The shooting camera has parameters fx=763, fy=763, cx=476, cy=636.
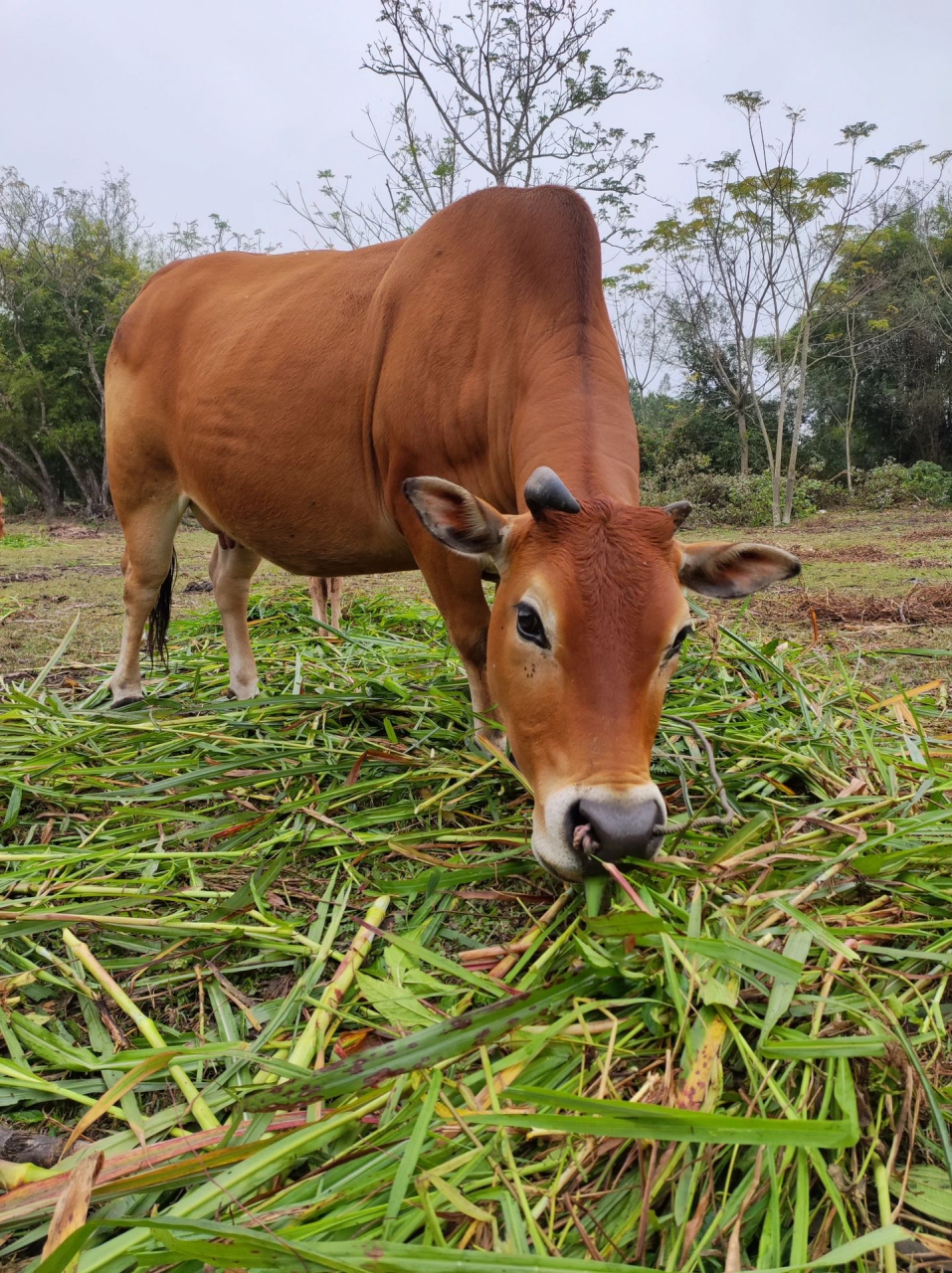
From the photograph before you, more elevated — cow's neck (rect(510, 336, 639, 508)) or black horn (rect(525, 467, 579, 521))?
cow's neck (rect(510, 336, 639, 508))

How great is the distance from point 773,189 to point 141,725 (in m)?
21.1

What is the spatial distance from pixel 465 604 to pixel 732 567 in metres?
1.18

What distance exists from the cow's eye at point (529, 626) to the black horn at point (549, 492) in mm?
300

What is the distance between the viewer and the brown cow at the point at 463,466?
2113 mm

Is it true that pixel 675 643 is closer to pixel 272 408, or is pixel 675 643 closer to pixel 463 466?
pixel 463 466

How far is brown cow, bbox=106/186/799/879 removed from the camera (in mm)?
2113

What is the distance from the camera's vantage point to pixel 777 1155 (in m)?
1.41

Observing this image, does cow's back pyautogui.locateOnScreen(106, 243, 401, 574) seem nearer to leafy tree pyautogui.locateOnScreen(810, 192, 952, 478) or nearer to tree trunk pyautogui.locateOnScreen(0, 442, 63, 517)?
leafy tree pyautogui.locateOnScreen(810, 192, 952, 478)

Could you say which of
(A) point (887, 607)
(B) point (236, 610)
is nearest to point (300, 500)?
(B) point (236, 610)

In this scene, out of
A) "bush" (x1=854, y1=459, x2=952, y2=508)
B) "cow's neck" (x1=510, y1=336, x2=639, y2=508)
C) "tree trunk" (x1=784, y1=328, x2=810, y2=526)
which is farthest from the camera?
"bush" (x1=854, y1=459, x2=952, y2=508)

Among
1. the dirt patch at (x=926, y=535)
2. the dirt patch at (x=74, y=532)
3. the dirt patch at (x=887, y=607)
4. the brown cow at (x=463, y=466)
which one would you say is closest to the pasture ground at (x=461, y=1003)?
the brown cow at (x=463, y=466)

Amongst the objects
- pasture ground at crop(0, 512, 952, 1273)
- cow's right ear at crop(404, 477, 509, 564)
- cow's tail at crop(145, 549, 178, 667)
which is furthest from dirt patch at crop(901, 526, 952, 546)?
cow's right ear at crop(404, 477, 509, 564)

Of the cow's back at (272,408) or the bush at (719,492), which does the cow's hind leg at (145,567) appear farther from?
the bush at (719,492)

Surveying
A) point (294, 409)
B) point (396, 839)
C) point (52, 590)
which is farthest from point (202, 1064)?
point (52, 590)
